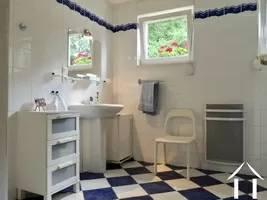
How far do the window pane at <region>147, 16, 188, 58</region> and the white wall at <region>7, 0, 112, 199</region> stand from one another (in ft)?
3.05

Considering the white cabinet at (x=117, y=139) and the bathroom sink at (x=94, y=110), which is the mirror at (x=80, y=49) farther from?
the white cabinet at (x=117, y=139)

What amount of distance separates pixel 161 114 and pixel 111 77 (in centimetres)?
94

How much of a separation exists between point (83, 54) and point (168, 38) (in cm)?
119

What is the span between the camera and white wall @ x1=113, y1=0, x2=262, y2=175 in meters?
2.61

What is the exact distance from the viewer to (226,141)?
2652 millimetres

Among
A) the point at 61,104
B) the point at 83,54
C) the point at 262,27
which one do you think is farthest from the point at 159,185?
the point at 262,27

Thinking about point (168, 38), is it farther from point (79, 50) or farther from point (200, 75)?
point (79, 50)

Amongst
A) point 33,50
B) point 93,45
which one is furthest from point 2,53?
point 93,45

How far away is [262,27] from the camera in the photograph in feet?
8.30

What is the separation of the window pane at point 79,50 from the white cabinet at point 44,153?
874mm

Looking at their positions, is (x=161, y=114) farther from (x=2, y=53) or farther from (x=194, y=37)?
(x=2, y=53)

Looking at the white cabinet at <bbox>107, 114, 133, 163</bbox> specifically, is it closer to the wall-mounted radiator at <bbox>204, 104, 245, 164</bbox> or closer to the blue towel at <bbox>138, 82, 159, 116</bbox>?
the blue towel at <bbox>138, 82, 159, 116</bbox>

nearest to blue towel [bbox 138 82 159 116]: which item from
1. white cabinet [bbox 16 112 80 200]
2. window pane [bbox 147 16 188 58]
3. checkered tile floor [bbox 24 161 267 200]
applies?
window pane [bbox 147 16 188 58]

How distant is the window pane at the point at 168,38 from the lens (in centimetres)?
304
